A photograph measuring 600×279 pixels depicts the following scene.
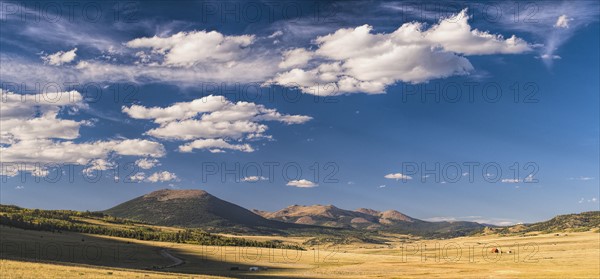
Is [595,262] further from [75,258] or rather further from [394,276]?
[75,258]

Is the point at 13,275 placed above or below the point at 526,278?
above

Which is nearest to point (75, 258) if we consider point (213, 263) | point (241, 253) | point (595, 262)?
point (213, 263)

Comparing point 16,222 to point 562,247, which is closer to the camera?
point 16,222

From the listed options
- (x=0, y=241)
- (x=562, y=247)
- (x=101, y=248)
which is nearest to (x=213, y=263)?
(x=101, y=248)

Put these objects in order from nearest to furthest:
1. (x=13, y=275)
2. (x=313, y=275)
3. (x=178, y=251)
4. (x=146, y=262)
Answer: (x=13, y=275) → (x=313, y=275) → (x=146, y=262) → (x=178, y=251)

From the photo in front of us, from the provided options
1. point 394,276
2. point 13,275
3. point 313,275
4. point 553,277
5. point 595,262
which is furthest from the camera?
point 595,262

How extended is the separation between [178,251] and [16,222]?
55.8 m

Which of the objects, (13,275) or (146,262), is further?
(146,262)

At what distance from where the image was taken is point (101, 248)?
123 metres

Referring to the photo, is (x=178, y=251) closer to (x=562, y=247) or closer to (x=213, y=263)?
(x=213, y=263)

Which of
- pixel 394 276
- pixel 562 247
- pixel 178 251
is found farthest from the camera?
pixel 562 247

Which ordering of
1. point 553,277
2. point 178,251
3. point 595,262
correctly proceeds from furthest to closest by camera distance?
1. point 178,251
2. point 595,262
3. point 553,277

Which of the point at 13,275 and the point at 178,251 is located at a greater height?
the point at 13,275

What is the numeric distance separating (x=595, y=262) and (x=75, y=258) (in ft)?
401
